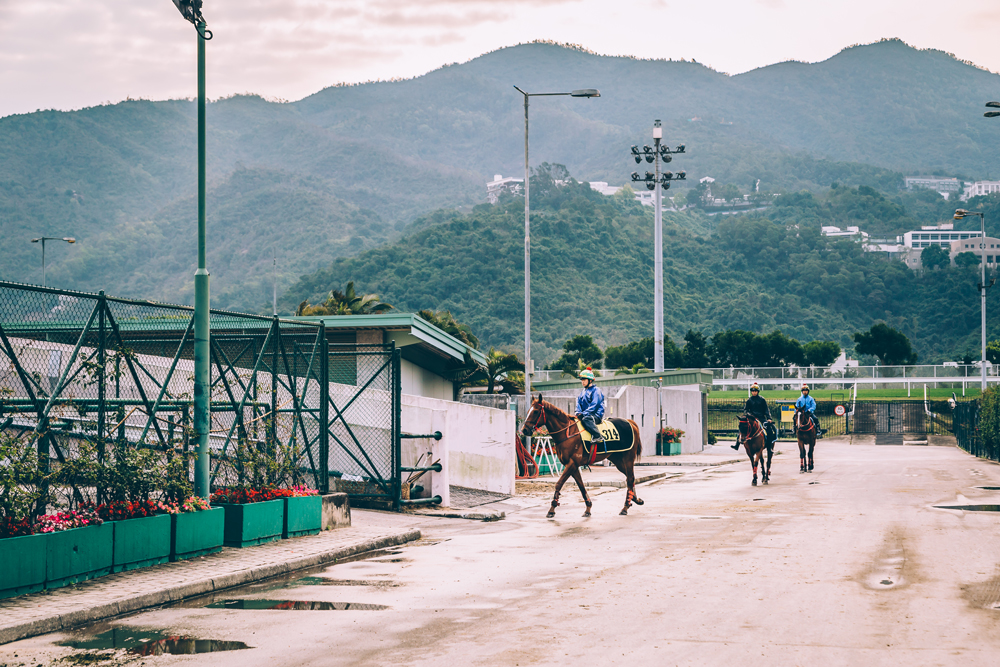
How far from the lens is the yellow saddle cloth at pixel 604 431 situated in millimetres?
18906

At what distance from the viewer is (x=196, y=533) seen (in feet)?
40.1

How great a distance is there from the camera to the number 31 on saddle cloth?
19095mm

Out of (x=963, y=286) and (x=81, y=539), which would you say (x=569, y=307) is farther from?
(x=81, y=539)

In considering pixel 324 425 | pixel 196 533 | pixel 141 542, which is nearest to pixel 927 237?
pixel 324 425

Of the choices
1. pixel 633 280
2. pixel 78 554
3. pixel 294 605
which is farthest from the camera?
pixel 633 280

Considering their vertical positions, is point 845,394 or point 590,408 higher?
point 590,408

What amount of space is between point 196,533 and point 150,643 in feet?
12.7

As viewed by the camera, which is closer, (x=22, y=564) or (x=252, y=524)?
(x=22, y=564)

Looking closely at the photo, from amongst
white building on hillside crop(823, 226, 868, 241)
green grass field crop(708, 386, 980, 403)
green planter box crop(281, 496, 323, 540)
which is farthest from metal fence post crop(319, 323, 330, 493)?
white building on hillside crop(823, 226, 868, 241)

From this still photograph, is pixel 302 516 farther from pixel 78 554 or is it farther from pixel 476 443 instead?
pixel 476 443

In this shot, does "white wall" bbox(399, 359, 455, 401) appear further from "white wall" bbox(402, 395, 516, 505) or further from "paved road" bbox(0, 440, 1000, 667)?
"paved road" bbox(0, 440, 1000, 667)

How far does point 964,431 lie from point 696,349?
4625 cm

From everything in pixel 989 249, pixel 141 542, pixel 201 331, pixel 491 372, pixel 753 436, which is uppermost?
pixel 989 249

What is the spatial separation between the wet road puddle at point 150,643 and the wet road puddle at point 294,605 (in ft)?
3.92
